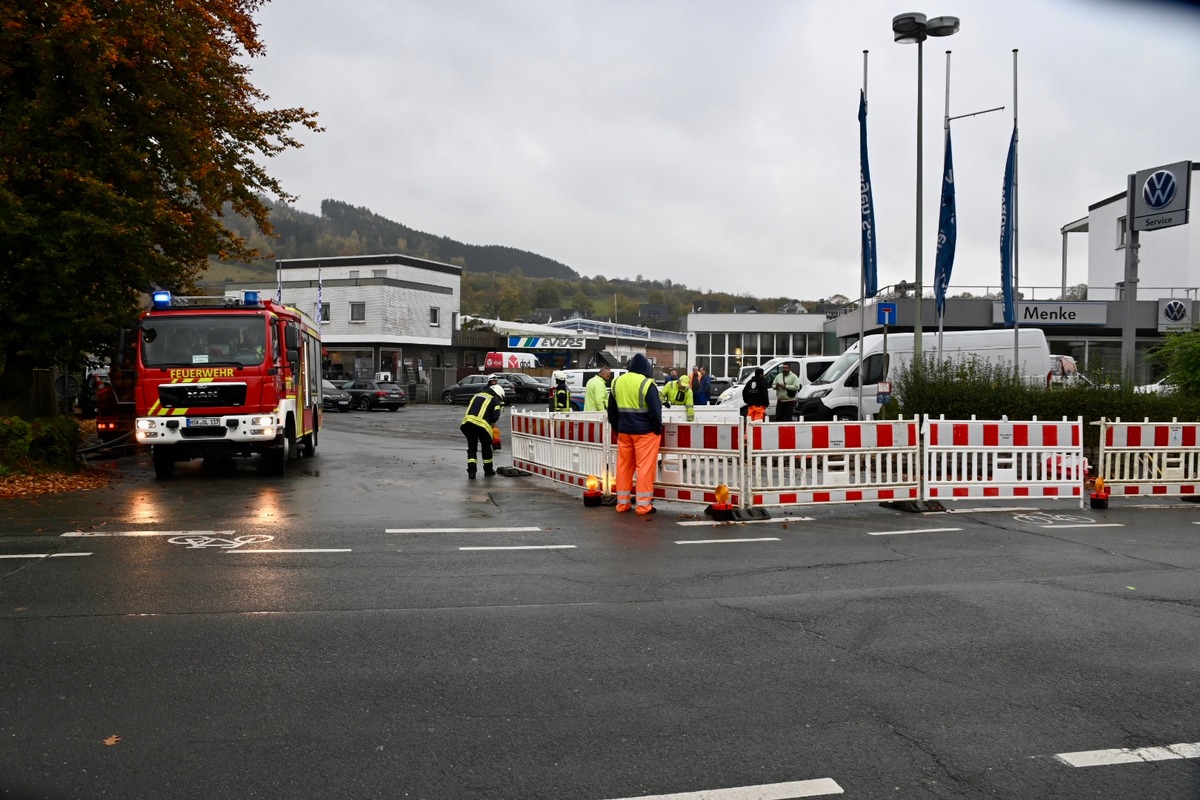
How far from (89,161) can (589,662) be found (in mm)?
14446

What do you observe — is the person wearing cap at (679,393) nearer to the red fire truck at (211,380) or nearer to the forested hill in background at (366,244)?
the red fire truck at (211,380)

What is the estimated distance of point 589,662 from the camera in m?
5.41

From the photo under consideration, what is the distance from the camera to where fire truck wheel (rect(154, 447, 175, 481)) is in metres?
15.6

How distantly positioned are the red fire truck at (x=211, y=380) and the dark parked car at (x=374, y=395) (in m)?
26.9

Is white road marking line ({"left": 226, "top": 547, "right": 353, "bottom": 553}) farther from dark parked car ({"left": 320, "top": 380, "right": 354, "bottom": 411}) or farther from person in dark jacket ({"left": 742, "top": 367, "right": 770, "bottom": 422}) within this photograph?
dark parked car ({"left": 320, "top": 380, "right": 354, "bottom": 411})

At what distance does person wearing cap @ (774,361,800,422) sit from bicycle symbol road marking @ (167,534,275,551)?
16931 mm

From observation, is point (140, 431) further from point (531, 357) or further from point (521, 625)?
point (531, 357)

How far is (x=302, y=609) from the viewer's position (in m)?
6.59

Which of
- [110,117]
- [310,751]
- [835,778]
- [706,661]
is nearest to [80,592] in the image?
[310,751]

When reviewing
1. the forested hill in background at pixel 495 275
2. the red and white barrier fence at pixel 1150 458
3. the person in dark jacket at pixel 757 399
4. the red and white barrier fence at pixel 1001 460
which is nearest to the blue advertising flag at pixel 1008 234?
the person in dark jacket at pixel 757 399

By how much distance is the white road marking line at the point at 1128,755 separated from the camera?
405 centimetres

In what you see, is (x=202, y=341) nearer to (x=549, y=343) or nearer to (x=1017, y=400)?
(x=1017, y=400)

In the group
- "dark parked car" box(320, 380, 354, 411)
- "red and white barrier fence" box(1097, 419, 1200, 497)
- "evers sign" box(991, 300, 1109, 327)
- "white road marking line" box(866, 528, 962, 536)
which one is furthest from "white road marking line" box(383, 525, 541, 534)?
"evers sign" box(991, 300, 1109, 327)

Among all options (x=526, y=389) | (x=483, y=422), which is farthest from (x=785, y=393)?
(x=526, y=389)
